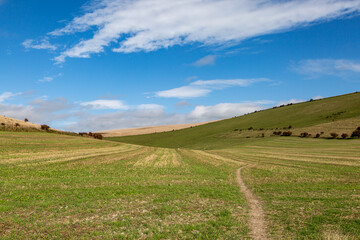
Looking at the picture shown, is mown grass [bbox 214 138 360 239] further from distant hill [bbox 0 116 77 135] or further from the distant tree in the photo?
the distant tree

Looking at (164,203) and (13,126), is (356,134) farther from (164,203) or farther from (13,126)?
(13,126)

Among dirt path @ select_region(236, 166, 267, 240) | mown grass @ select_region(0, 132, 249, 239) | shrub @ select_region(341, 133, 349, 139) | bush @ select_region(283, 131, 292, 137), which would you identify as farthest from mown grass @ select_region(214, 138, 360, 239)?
bush @ select_region(283, 131, 292, 137)

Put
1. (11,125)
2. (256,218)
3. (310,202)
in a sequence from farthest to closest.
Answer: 1. (11,125)
2. (310,202)
3. (256,218)

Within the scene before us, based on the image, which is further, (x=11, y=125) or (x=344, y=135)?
(x=344, y=135)

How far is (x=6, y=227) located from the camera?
1210 cm


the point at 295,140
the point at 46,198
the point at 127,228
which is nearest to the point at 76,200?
the point at 46,198

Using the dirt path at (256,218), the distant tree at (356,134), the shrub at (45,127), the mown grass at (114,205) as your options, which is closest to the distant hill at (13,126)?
the shrub at (45,127)

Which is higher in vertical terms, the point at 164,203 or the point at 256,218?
the point at 164,203

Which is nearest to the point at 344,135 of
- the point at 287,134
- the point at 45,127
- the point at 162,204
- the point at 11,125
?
the point at 287,134

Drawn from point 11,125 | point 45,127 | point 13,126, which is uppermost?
point 11,125

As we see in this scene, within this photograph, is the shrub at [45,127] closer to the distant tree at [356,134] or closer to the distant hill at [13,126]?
the distant hill at [13,126]

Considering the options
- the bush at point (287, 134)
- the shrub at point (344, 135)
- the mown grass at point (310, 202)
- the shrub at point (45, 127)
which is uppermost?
the shrub at point (45, 127)

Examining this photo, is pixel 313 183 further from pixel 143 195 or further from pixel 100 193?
pixel 100 193

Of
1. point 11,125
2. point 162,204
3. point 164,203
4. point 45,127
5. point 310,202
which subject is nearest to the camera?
point 162,204
